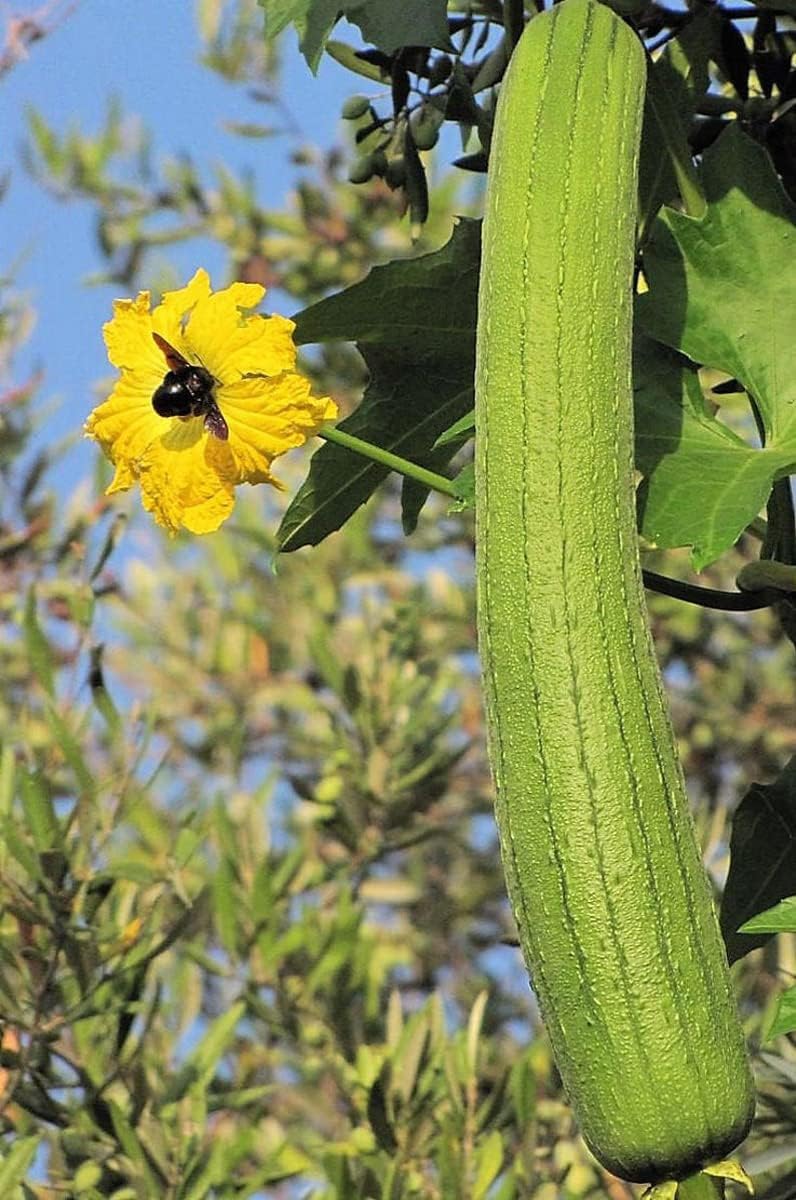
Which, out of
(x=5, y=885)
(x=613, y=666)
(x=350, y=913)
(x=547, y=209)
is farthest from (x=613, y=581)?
(x=350, y=913)

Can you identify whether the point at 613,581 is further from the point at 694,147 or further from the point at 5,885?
the point at 5,885

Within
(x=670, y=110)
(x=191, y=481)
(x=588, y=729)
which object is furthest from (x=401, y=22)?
(x=588, y=729)

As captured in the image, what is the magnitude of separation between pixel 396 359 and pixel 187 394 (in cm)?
17

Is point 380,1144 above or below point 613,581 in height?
below

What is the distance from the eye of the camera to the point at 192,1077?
1453mm

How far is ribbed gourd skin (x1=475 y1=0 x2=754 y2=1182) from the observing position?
2.12ft

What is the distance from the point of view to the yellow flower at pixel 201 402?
0.84 m

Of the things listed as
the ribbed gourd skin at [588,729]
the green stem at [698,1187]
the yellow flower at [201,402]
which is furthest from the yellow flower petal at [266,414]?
the green stem at [698,1187]

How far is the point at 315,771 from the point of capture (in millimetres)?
2967

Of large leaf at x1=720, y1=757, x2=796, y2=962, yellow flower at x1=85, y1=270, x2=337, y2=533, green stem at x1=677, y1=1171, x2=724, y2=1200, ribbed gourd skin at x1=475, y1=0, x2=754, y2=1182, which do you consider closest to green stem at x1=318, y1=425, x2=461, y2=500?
Result: yellow flower at x1=85, y1=270, x2=337, y2=533

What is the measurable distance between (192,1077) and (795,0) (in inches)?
37.3

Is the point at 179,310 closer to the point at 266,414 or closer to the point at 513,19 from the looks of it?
the point at 266,414

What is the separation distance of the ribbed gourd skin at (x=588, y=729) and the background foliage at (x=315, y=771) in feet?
0.50

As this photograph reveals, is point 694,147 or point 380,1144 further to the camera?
point 380,1144
